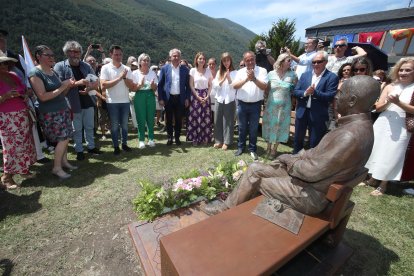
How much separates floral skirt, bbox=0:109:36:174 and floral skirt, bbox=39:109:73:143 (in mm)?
249

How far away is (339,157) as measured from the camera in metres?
1.93

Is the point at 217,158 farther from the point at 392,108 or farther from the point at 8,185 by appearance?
the point at 8,185

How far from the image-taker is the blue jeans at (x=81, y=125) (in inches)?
207

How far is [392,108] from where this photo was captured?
3.92 m

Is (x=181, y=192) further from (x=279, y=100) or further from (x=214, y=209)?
(x=279, y=100)

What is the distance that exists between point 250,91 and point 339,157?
11.8 ft

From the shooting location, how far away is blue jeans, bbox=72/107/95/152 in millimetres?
5262

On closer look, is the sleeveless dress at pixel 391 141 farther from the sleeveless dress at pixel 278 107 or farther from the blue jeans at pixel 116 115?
the blue jeans at pixel 116 115

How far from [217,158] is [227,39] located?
148 m

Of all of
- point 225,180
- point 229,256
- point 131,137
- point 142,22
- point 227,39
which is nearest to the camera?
point 229,256

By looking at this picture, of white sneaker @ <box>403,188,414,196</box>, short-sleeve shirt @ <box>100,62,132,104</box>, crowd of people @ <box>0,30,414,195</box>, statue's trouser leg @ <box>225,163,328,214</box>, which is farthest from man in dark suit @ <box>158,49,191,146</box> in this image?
white sneaker @ <box>403,188,414,196</box>

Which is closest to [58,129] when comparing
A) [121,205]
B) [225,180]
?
[121,205]

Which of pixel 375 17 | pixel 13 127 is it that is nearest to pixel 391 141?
pixel 13 127

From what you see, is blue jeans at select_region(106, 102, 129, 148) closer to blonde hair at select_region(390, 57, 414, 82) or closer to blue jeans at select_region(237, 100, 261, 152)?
blue jeans at select_region(237, 100, 261, 152)
